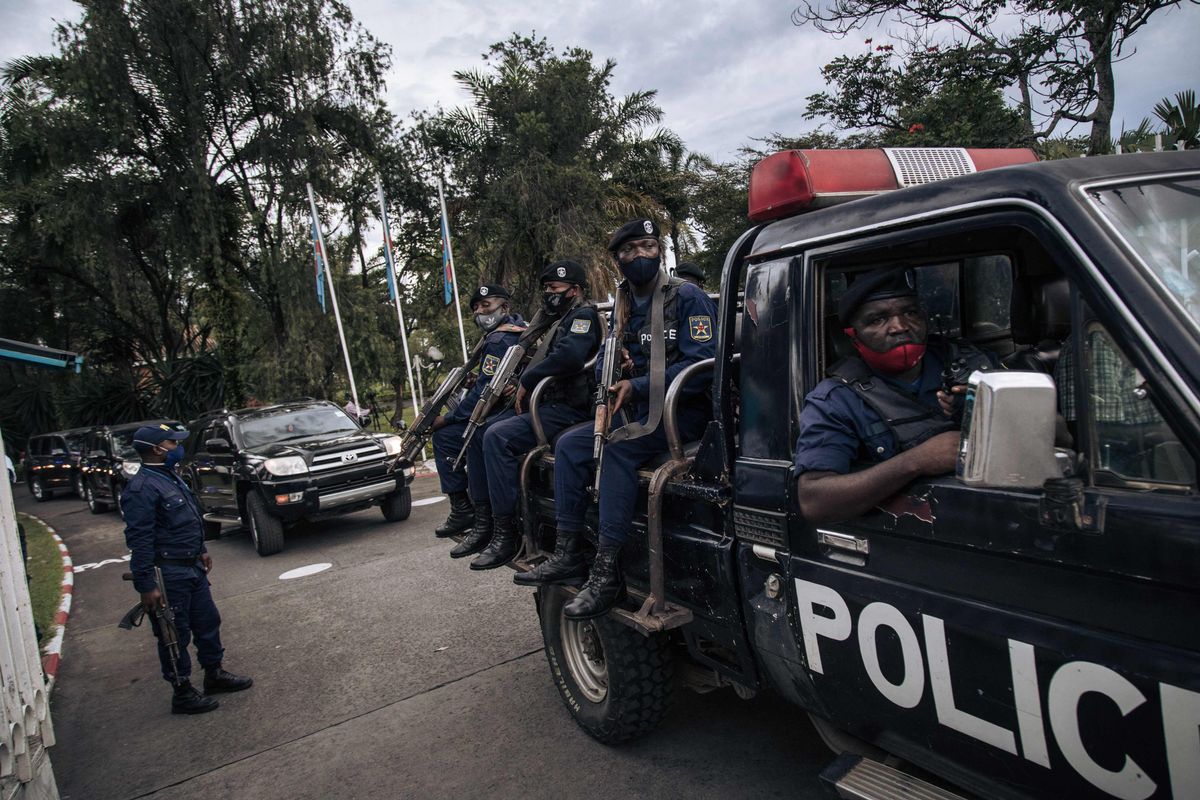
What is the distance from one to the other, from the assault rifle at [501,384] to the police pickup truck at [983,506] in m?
1.76

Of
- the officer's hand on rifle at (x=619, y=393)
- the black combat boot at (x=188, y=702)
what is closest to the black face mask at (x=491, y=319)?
the officer's hand on rifle at (x=619, y=393)

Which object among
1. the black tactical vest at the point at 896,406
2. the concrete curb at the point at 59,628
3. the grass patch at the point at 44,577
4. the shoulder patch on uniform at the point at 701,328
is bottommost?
the concrete curb at the point at 59,628

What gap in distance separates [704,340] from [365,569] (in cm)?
552

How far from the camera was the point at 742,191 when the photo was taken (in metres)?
18.3

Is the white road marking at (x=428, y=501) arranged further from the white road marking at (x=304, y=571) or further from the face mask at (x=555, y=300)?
the face mask at (x=555, y=300)

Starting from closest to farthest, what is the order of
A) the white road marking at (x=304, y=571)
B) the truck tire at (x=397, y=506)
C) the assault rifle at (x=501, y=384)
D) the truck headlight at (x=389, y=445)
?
the assault rifle at (x=501, y=384) → the white road marking at (x=304, y=571) → the truck headlight at (x=389, y=445) → the truck tire at (x=397, y=506)

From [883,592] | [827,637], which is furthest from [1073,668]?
[827,637]

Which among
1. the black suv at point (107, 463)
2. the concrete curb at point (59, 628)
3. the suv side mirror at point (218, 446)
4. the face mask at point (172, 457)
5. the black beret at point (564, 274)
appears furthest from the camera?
the black suv at point (107, 463)

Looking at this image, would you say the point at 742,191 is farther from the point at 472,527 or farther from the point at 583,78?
the point at 472,527

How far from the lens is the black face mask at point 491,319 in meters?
4.94

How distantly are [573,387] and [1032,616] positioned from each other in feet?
8.76

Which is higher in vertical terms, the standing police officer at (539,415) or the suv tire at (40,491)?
the standing police officer at (539,415)

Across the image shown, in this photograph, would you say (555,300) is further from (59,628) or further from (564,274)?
(59,628)

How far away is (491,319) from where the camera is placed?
201 inches
